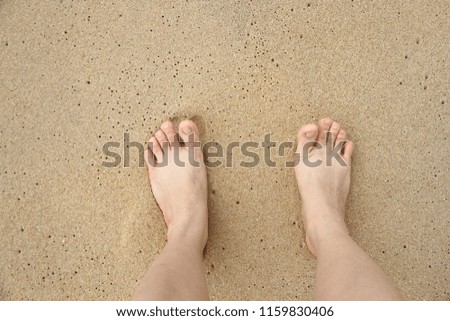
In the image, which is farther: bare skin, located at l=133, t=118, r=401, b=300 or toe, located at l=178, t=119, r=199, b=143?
toe, located at l=178, t=119, r=199, b=143

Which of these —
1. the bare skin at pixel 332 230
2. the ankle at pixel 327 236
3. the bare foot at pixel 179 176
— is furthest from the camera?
the bare foot at pixel 179 176

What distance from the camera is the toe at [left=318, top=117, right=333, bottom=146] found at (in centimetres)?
125

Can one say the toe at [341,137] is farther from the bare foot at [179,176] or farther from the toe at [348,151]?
the bare foot at [179,176]

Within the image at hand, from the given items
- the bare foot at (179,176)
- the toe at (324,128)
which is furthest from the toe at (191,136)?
the toe at (324,128)

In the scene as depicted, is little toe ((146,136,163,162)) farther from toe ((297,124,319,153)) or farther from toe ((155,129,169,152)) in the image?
toe ((297,124,319,153))

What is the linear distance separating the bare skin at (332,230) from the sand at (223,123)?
0.04 meters

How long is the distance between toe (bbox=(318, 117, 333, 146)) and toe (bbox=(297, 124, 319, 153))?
21 mm

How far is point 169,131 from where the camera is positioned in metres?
1.25

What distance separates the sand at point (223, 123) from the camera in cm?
124

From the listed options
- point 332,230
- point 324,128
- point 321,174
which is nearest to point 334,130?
point 324,128

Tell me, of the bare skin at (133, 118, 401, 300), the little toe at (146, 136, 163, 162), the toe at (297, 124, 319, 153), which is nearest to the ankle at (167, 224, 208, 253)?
the bare skin at (133, 118, 401, 300)

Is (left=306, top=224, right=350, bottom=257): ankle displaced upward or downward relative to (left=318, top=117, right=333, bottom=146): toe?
downward

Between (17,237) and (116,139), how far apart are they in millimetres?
395

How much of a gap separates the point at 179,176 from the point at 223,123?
0.20m
